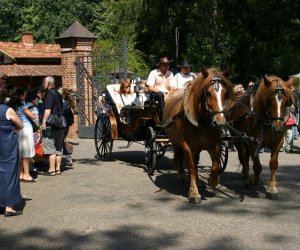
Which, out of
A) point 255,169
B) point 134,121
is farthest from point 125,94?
point 255,169

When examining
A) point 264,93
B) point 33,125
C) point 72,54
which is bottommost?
point 33,125

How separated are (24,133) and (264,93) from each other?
448 centimetres

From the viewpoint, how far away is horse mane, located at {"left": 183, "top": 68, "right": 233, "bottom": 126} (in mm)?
7457

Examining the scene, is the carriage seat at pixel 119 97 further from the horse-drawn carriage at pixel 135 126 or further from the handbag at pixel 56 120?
the handbag at pixel 56 120

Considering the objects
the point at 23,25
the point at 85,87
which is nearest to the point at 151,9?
the point at 85,87

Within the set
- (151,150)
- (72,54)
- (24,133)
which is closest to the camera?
(24,133)

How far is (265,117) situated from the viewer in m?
7.83

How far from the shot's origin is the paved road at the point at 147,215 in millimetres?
5922

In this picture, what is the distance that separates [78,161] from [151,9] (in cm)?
1824

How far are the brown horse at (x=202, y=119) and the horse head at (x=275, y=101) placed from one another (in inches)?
25.0

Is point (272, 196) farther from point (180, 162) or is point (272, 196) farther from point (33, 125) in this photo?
point (33, 125)

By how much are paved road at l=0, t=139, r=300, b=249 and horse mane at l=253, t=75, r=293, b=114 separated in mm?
1414

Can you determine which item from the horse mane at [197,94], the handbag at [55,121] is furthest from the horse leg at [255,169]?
the handbag at [55,121]

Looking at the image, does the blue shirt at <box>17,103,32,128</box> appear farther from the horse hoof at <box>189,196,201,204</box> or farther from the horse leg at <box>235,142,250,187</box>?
the horse leg at <box>235,142,250,187</box>
